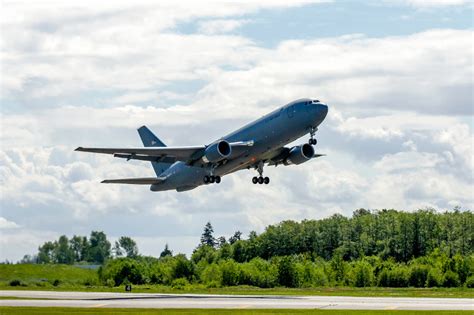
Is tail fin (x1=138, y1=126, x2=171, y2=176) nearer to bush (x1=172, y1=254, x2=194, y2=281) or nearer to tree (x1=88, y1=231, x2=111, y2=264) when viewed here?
bush (x1=172, y1=254, x2=194, y2=281)

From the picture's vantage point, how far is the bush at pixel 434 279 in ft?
301

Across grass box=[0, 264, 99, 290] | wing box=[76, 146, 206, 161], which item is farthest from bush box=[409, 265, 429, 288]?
grass box=[0, 264, 99, 290]

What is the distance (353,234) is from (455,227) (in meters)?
16.0

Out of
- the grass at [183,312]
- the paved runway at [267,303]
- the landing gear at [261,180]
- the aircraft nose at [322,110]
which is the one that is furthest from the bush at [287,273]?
the grass at [183,312]

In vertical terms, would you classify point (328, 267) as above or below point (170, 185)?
below

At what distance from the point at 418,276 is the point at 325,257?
4751 centimetres

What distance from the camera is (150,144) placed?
8494 cm

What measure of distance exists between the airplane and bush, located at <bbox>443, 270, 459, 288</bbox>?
77.1 ft

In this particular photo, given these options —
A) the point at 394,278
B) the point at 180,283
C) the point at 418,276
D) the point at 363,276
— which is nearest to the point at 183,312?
the point at 180,283

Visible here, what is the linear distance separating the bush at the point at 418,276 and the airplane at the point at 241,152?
2394 centimetres

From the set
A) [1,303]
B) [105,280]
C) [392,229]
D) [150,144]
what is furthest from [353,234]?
[1,303]

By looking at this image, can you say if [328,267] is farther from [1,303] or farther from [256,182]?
[1,303]

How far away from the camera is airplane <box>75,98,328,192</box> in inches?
2618

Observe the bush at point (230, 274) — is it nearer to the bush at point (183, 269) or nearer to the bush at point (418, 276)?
the bush at point (183, 269)
